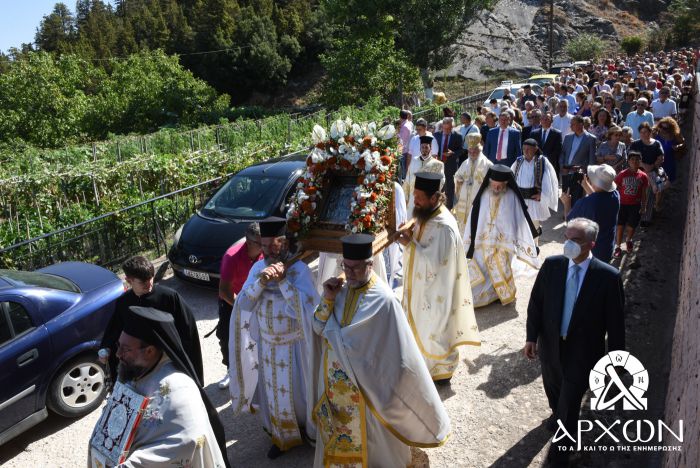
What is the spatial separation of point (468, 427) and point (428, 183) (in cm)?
234

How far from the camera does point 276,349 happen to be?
4.89 m

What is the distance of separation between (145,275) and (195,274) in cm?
406

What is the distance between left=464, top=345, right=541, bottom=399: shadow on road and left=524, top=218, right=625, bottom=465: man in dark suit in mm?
1224

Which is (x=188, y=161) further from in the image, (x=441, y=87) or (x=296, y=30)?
(x=296, y=30)

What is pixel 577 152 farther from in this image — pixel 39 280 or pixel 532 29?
pixel 532 29

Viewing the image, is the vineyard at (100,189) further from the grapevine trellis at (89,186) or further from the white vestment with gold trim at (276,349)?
the white vestment with gold trim at (276,349)

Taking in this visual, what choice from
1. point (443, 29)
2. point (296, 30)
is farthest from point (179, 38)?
point (443, 29)

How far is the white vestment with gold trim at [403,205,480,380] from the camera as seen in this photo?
5884mm

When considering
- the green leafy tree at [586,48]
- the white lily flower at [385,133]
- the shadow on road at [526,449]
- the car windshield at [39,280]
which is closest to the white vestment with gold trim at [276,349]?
the white lily flower at [385,133]

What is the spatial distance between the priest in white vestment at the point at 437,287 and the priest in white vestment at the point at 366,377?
163 cm

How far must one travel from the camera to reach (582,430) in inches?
204

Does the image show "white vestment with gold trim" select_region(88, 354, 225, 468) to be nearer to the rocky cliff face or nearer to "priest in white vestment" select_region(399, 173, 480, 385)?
"priest in white vestment" select_region(399, 173, 480, 385)

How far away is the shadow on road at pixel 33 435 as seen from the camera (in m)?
5.48

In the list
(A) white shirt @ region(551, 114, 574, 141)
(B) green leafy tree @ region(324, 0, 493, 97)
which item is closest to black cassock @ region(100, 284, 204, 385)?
(A) white shirt @ region(551, 114, 574, 141)
